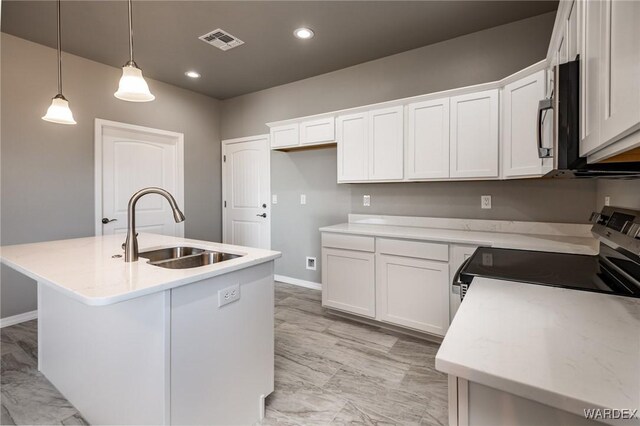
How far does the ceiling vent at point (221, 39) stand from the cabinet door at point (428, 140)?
184 centimetres

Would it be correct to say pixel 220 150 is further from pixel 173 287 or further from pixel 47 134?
pixel 173 287

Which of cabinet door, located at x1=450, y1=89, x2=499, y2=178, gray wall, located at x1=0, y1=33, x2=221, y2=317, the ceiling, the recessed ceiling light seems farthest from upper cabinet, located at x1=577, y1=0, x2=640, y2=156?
gray wall, located at x1=0, y1=33, x2=221, y2=317

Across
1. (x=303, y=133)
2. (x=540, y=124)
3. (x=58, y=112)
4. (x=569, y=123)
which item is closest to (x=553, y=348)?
(x=569, y=123)

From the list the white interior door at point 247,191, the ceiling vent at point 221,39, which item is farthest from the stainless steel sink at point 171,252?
the white interior door at point 247,191

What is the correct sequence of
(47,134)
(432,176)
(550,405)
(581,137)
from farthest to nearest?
(47,134) → (432,176) → (581,137) → (550,405)

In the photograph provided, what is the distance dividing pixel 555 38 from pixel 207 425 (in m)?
2.53

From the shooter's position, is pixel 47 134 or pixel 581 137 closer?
pixel 581 137

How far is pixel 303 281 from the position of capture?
4.14m

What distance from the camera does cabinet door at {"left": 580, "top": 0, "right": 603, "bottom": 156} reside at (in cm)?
79

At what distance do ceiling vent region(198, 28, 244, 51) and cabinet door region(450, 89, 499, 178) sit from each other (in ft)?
7.08

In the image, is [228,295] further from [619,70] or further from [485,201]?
[485,201]

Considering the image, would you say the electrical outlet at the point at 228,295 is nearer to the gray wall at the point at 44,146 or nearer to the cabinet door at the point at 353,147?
the cabinet door at the point at 353,147

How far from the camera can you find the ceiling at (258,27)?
8.09 feet

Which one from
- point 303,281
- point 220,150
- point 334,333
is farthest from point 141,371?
point 220,150
